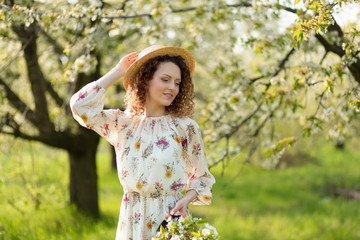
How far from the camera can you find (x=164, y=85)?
7.50 ft

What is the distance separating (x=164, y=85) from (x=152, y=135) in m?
0.30

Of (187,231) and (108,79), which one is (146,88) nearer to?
(108,79)

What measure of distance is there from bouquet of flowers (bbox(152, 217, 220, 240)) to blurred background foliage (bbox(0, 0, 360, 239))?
1.30 metres

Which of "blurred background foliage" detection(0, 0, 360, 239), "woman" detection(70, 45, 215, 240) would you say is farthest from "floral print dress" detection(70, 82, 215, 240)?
"blurred background foliage" detection(0, 0, 360, 239)

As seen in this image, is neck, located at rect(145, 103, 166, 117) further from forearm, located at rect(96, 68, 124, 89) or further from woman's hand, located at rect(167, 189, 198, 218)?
woman's hand, located at rect(167, 189, 198, 218)

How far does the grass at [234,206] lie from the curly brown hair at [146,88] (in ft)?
7.22

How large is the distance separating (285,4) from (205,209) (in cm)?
465

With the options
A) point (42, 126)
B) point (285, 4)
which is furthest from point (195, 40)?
point (42, 126)

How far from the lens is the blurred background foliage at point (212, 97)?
338 centimetres

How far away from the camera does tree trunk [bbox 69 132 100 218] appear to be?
18.5ft

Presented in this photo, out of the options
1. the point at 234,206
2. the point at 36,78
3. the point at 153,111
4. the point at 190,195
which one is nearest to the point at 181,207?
the point at 190,195

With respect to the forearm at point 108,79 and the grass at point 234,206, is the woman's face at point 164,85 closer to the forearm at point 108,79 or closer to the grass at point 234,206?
the forearm at point 108,79

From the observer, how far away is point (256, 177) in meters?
11.0

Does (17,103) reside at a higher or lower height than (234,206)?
higher
